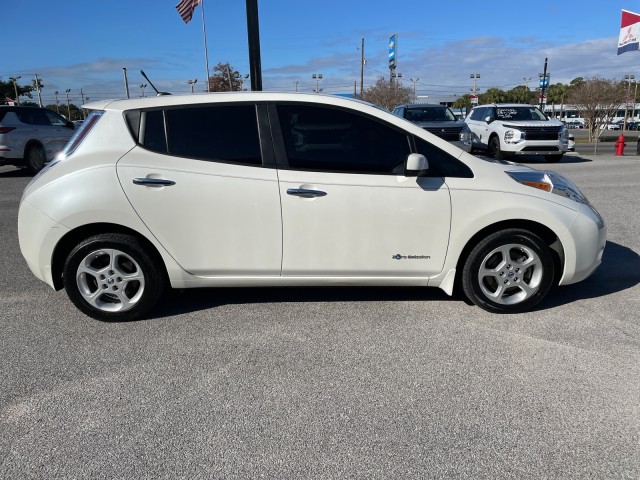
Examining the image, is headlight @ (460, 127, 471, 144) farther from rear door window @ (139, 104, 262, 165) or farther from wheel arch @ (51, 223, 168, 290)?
wheel arch @ (51, 223, 168, 290)

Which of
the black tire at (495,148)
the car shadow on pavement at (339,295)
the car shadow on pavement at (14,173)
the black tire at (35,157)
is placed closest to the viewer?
the car shadow on pavement at (339,295)

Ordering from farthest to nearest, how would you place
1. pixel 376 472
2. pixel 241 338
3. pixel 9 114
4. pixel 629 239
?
pixel 9 114, pixel 629 239, pixel 241 338, pixel 376 472

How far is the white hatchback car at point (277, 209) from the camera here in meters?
3.82

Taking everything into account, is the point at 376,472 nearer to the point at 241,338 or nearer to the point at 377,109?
the point at 241,338

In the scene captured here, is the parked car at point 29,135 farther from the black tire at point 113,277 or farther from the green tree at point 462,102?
the green tree at point 462,102

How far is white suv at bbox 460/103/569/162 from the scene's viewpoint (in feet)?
49.1

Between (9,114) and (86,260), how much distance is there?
1133cm

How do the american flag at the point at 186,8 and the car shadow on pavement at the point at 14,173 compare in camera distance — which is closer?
the american flag at the point at 186,8

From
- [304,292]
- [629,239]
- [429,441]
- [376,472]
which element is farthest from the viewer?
[629,239]

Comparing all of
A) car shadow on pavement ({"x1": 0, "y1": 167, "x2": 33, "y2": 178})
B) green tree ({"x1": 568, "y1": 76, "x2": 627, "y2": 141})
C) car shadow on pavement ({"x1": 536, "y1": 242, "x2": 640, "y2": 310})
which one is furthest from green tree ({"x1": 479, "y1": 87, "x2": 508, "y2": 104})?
car shadow on pavement ({"x1": 536, "y1": 242, "x2": 640, "y2": 310})

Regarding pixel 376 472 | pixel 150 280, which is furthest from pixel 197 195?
pixel 376 472

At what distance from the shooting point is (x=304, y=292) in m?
4.68

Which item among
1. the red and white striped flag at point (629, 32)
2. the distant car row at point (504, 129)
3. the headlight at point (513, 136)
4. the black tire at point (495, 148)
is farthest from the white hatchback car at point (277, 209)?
the red and white striped flag at point (629, 32)

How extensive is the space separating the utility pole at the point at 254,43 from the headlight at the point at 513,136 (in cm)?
863
